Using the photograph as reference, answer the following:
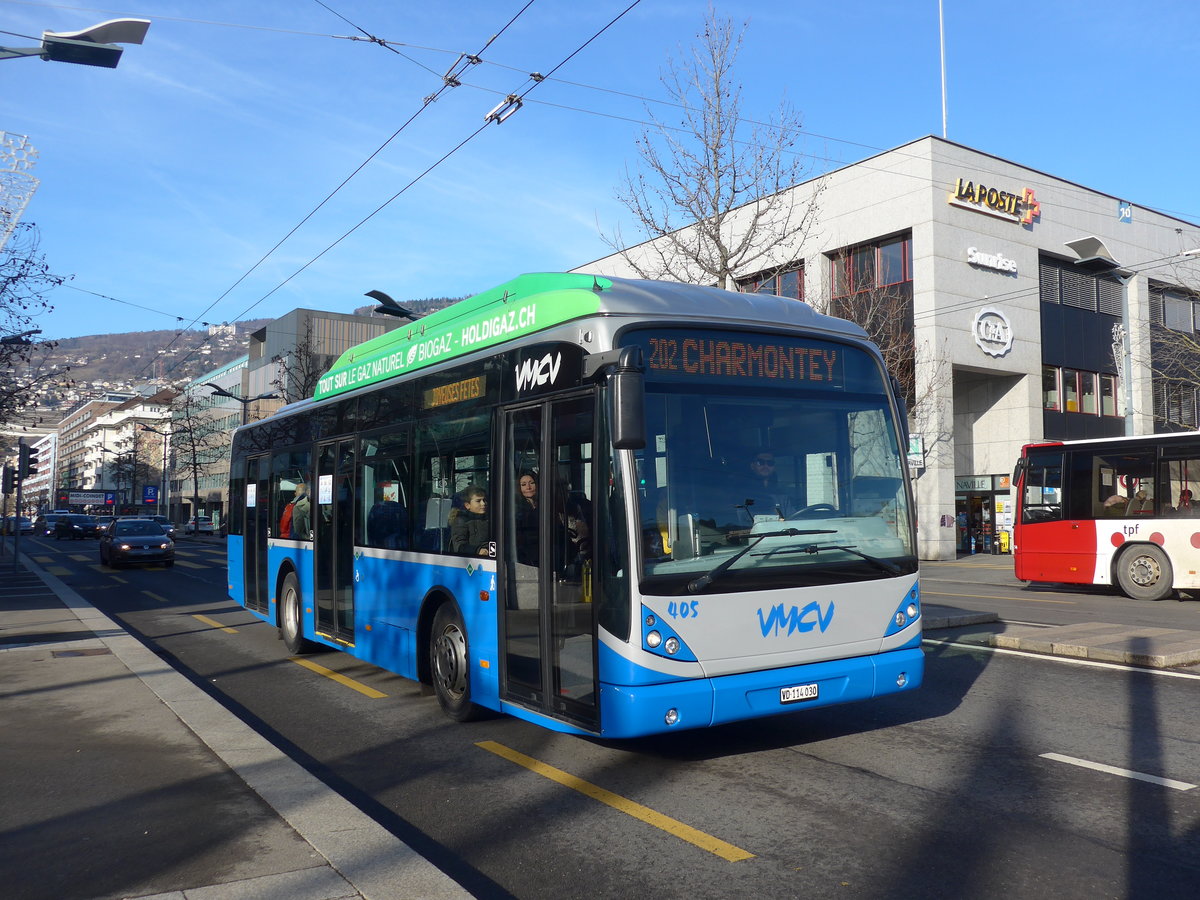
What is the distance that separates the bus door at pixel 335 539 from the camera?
32.2 feet

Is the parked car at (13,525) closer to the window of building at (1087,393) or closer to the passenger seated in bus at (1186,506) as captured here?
the passenger seated in bus at (1186,506)

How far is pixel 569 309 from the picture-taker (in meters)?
6.42

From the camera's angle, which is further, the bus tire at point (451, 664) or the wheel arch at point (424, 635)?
the wheel arch at point (424, 635)

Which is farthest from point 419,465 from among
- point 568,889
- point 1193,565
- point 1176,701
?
point 1193,565

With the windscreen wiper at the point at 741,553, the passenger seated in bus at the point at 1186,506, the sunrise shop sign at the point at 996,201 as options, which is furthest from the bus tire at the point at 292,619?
the sunrise shop sign at the point at 996,201

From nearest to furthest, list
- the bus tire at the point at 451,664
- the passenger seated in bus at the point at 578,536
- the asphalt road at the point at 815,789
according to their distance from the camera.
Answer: the asphalt road at the point at 815,789, the passenger seated in bus at the point at 578,536, the bus tire at the point at 451,664

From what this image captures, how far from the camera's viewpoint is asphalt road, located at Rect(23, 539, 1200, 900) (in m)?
4.45

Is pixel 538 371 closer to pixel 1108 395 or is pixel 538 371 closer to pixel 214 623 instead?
pixel 214 623

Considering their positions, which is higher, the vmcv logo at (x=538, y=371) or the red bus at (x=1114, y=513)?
the vmcv logo at (x=538, y=371)

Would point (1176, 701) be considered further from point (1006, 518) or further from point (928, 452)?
point (1006, 518)

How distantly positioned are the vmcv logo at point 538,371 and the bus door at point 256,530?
22.5 feet

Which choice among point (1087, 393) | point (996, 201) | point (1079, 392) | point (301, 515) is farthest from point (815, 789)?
point (1087, 393)

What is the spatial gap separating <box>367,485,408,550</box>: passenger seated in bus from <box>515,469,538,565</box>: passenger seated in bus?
2030mm

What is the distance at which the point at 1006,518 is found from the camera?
33688 millimetres
